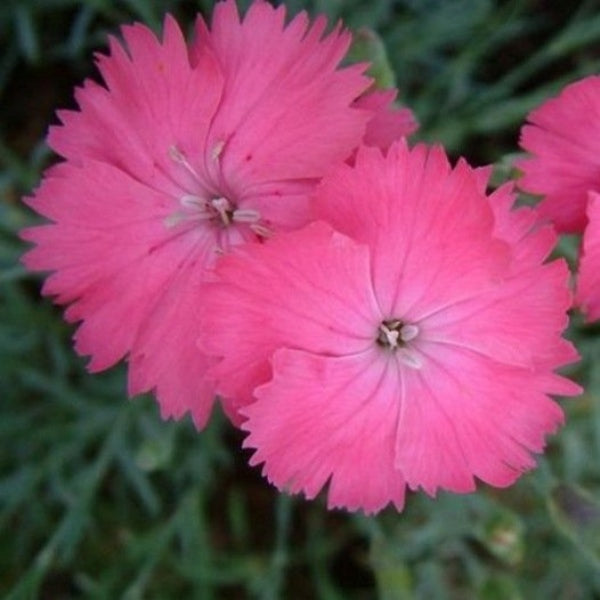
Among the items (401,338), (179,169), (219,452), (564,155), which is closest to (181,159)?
(179,169)

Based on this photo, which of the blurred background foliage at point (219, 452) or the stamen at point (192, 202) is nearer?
the stamen at point (192, 202)

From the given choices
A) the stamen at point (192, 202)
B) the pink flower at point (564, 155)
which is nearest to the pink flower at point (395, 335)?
the pink flower at point (564, 155)

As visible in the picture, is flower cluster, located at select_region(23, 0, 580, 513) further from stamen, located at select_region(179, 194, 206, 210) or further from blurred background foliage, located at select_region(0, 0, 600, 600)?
blurred background foliage, located at select_region(0, 0, 600, 600)

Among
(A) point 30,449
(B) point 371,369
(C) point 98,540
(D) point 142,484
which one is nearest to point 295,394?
(B) point 371,369

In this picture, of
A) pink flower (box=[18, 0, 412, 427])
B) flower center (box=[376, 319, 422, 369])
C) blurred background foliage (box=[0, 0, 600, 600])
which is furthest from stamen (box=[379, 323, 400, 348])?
blurred background foliage (box=[0, 0, 600, 600])

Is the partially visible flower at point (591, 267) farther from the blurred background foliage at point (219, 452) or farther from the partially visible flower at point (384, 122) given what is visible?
the blurred background foliage at point (219, 452)

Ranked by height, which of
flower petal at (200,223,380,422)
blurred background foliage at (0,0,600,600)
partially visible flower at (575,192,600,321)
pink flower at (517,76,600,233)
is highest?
flower petal at (200,223,380,422)

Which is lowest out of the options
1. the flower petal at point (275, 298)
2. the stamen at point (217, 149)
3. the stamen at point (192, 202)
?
Result: the flower petal at point (275, 298)
